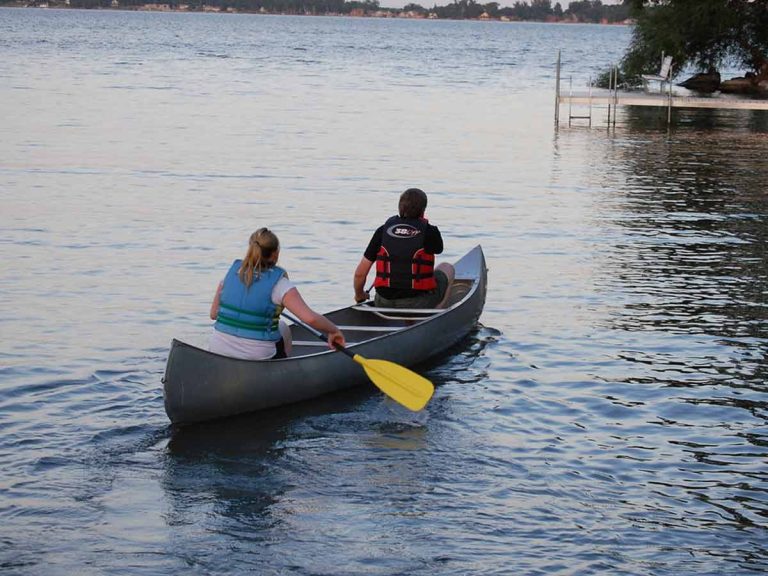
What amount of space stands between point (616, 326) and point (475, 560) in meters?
5.83

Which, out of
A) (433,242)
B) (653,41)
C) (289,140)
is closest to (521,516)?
(433,242)

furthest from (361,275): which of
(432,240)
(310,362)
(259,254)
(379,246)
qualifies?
(259,254)

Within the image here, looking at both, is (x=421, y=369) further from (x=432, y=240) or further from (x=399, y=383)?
(x=399, y=383)

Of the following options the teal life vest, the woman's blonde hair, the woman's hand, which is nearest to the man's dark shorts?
the woman's hand

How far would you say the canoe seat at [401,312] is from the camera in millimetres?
10968

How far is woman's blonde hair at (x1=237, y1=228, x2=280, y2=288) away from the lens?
8.59m

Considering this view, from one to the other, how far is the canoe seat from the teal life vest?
2.05 m

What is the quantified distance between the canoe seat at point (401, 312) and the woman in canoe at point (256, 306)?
1788 millimetres

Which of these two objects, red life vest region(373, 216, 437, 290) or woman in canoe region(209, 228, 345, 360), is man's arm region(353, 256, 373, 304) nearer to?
red life vest region(373, 216, 437, 290)

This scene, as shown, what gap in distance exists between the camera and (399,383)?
9219mm

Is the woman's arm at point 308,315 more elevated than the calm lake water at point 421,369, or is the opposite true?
the woman's arm at point 308,315

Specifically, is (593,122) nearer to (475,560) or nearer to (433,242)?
(433,242)

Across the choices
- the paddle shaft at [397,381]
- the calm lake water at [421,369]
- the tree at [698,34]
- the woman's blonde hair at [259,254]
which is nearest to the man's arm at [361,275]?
the calm lake water at [421,369]

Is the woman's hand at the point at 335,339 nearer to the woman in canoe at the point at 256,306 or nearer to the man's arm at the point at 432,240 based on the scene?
the woman in canoe at the point at 256,306
